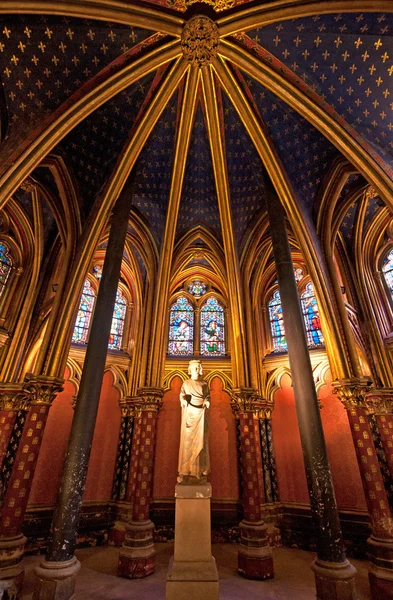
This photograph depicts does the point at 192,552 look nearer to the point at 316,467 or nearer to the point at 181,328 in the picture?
the point at 316,467

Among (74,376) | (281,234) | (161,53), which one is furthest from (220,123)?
(74,376)

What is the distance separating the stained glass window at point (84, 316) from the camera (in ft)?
39.3

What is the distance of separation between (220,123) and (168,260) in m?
4.73

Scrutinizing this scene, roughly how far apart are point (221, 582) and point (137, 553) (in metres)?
2.00

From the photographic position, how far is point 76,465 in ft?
18.6

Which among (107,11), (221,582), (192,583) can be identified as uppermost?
(107,11)

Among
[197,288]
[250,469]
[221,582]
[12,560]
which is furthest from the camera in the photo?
[197,288]

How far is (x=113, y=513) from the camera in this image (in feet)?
33.0

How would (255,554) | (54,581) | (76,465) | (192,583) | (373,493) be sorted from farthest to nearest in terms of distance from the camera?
(255,554) → (373,493) → (76,465) → (54,581) → (192,583)

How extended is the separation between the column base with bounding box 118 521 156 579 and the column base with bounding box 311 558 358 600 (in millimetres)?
4121

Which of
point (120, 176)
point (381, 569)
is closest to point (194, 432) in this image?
point (381, 569)

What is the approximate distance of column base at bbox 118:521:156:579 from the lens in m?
7.14

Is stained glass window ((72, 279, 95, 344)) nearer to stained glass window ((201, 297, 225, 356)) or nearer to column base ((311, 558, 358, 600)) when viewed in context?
stained glass window ((201, 297, 225, 356))

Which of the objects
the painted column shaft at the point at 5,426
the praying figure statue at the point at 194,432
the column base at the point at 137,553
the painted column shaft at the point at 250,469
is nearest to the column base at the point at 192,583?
the praying figure statue at the point at 194,432
